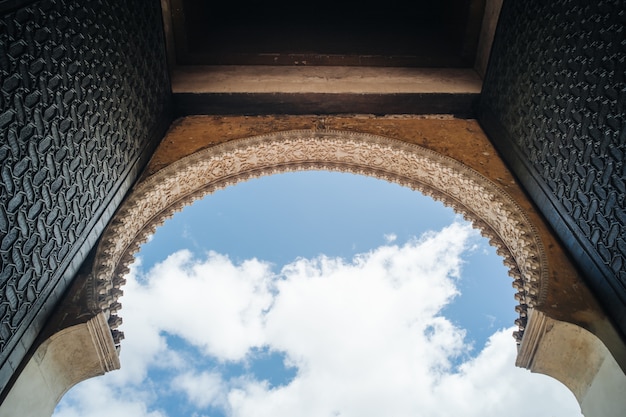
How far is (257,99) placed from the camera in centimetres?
431

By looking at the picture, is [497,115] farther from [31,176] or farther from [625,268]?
[31,176]

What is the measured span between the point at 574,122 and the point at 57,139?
2769 mm

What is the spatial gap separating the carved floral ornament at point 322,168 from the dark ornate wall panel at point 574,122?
258mm

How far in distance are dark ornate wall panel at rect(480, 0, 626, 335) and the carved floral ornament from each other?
258 mm

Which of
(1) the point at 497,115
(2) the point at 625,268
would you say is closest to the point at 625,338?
(2) the point at 625,268

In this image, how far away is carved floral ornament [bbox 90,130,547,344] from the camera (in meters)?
3.10

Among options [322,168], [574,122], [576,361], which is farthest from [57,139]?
[576,361]

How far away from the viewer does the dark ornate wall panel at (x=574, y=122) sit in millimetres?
2512

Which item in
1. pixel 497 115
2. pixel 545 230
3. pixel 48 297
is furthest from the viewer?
pixel 497 115

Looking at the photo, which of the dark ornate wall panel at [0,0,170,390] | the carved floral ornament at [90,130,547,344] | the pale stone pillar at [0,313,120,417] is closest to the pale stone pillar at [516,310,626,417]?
the carved floral ornament at [90,130,547,344]

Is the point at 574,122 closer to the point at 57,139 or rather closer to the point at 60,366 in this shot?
the point at 57,139

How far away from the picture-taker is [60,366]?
2.77 metres

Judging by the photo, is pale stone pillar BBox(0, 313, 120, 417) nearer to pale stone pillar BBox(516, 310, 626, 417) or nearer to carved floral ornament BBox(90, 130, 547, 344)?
carved floral ornament BBox(90, 130, 547, 344)

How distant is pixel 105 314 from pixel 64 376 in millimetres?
378
